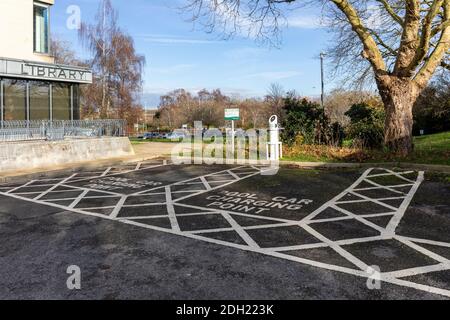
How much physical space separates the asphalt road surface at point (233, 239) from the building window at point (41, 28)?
12.2 metres

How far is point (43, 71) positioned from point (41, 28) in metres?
3.73

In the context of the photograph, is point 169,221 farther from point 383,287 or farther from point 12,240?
point 383,287

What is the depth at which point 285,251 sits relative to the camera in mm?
4934

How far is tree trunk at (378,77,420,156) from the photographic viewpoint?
12.6 metres

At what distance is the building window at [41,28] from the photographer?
62.6ft

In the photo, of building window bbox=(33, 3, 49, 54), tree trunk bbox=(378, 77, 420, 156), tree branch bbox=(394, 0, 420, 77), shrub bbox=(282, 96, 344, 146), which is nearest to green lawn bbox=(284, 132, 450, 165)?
tree trunk bbox=(378, 77, 420, 156)

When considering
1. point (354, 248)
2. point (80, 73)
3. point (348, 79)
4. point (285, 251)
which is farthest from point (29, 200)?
point (348, 79)

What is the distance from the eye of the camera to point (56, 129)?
15.2 metres

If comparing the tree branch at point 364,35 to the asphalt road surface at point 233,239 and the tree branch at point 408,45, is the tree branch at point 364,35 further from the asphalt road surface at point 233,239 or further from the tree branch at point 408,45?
the asphalt road surface at point 233,239

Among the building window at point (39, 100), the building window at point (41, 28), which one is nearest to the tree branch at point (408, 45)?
the building window at point (39, 100)

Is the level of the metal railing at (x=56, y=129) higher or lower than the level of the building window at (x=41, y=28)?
lower

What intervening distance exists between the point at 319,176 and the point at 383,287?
23.2ft

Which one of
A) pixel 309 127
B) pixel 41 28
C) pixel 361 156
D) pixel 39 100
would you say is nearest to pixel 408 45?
pixel 361 156

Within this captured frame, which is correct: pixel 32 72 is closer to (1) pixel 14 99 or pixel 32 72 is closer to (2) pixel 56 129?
(1) pixel 14 99
